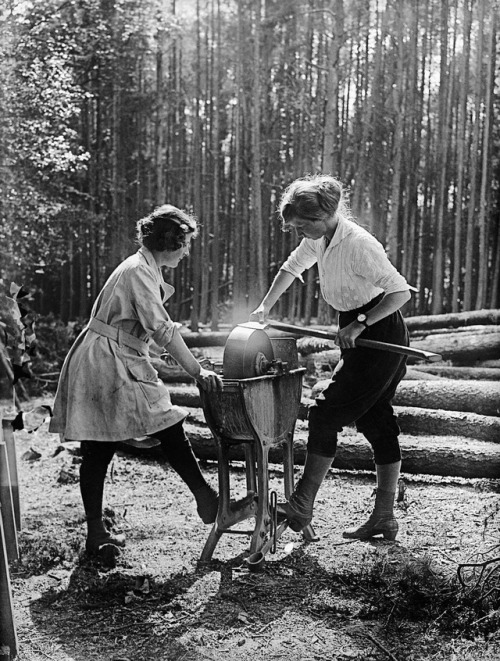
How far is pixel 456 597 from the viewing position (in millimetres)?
3139

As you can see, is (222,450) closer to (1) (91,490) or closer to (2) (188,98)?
(1) (91,490)

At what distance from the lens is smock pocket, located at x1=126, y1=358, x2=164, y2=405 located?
151 inches

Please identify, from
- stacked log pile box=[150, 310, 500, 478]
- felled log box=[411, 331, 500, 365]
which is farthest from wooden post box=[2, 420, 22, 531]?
felled log box=[411, 331, 500, 365]

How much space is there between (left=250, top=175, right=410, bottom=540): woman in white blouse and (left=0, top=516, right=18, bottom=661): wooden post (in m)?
1.55

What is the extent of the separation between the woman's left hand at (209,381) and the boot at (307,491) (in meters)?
0.67

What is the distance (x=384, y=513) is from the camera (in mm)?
4133

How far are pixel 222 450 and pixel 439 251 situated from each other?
6.21m

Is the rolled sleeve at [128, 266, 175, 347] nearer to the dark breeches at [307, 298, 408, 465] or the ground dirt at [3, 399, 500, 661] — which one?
the dark breeches at [307, 298, 408, 465]

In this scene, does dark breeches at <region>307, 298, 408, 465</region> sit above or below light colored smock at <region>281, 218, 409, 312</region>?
below

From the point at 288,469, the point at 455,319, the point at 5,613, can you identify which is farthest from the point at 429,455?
the point at 455,319

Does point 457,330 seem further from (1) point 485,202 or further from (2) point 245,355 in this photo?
(2) point 245,355

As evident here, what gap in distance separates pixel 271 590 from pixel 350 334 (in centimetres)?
127

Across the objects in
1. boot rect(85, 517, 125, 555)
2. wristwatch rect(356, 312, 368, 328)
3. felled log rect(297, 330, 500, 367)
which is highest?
wristwatch rect(356, 312, 368, 328)

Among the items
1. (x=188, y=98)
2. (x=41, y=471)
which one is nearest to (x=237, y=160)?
(x=188, y=98)
